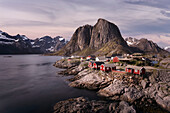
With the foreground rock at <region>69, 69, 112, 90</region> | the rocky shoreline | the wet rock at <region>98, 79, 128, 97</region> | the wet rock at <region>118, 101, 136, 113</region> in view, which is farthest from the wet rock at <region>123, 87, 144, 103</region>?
the foreground rock at <region>69, 69, 112, 90</region>

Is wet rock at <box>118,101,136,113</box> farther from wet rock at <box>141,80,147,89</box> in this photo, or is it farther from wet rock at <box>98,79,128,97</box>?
wet rock at <box>141,80,147,89</box>

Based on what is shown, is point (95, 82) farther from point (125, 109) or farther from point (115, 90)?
point (125, 109)

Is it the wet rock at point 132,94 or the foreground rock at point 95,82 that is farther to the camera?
the foreground rock at point 95,82

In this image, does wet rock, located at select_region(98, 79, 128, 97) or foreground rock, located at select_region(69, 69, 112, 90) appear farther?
foreground rock, located at select_region(69, 69, 112, 90)

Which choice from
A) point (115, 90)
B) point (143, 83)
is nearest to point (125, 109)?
point (115, 90)

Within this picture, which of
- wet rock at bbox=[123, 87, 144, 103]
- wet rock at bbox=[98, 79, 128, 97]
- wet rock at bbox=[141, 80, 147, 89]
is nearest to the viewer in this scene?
wet rock at bbox=[123, 87, 144, 103]

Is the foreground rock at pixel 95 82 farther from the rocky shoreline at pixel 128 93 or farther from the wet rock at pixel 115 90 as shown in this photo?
the wet rock at pixel 115 90

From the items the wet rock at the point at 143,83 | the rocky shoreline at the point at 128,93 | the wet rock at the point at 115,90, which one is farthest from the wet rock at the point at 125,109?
the wet rock at the point at 143,83

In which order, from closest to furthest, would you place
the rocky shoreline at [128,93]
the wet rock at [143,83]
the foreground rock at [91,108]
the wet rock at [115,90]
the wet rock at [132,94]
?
1. the foreground rock at [91,108]
2. the rocky shoreline at [128,93]
3. the wet rock at [132,94]
4. the wet rock at [115,90]
5. the wet rock at [143,83]

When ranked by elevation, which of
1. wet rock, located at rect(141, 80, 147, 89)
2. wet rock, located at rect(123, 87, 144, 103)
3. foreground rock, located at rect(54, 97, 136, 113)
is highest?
wet rock, located at rect(141, 80, 147, 89)

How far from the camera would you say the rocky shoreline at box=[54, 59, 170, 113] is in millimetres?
26375

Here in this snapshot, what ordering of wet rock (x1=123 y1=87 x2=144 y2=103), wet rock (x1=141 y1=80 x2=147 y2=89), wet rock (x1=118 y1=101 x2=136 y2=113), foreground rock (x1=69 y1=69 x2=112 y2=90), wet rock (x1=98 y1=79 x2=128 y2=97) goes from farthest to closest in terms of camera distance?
foreground rock (x1=69 y1=69 x2=112 y2=90) → wet rock (x1=141 y1=80 x2=147 y2=89) → wet rock (x1=98 y1=79 x2=128 y2=97) → wet rock (x1=123 y1=87 x2=144 y2=103) → wet rock (x1=118 y1=101 x2=136 y2=113)

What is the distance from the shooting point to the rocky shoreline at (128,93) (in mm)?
26375

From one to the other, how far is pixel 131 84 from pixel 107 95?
9084 millimetres
